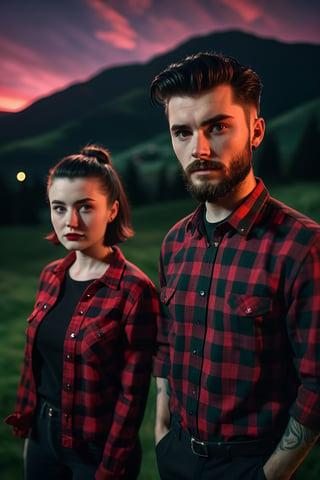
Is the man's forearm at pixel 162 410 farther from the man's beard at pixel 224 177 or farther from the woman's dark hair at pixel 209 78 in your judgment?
the woman's dark hair at pixel 209 78

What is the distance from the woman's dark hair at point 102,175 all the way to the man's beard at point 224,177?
37 cm

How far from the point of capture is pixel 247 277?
1.00 metres

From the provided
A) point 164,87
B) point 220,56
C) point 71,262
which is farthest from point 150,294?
point 220,56

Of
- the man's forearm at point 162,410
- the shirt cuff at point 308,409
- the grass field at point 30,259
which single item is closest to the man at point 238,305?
the shirt cuff at point 308,409

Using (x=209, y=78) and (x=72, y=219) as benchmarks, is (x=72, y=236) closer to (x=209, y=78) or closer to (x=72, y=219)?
(x=72, y=219)

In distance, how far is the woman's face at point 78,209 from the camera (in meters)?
1.24

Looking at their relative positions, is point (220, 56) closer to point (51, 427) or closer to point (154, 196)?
point (51, 427)

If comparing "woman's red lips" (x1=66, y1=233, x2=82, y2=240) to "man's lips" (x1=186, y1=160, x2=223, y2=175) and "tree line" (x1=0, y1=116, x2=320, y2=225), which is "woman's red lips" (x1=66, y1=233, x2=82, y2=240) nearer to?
"man's lips" (x1=186, y1=160, x2=223, y2=175)

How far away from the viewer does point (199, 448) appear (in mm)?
1055

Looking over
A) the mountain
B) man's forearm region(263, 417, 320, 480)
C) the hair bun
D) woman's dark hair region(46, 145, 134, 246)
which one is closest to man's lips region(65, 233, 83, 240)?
woman's dark hair region(46, 145, 134, 246)

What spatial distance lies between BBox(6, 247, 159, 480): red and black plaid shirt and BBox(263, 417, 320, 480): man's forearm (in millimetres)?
449

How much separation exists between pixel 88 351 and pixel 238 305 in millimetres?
531

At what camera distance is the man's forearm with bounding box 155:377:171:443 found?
1.23 metres

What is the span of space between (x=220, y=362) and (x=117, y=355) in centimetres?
40
